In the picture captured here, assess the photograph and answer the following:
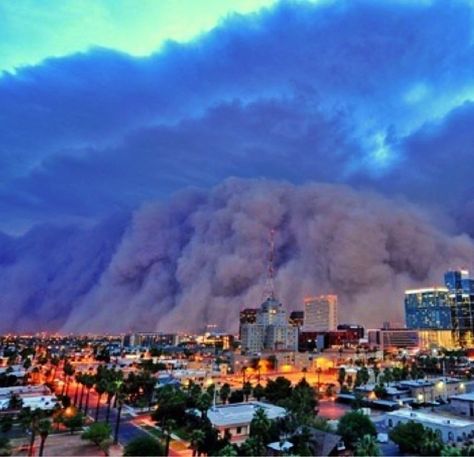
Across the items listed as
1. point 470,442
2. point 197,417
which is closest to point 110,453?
point 197,417

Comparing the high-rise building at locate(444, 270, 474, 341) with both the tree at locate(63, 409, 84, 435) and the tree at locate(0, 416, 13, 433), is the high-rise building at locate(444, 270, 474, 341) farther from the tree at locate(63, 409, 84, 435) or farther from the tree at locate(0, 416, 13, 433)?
the tree at locate(0, 416, 13, 433)

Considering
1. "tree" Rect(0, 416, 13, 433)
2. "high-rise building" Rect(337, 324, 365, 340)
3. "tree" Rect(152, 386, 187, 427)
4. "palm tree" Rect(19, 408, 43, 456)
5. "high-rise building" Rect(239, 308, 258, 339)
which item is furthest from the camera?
"high-rise building" Rect(337, 324, 365, 340)

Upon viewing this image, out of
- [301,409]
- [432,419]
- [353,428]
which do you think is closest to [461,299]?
[432,419]

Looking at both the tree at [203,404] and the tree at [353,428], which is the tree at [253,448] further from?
the tree at [203,404]

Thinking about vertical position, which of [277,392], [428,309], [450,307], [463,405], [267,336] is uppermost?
[450,307]

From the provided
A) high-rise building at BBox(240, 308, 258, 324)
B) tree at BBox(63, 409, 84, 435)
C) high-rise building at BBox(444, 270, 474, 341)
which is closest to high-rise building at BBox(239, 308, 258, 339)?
high-rise building at BBox(240, 308, 258, 324)

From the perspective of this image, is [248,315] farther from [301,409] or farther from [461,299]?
[301,409]

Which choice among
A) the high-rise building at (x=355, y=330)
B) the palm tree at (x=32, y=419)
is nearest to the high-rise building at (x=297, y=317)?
the high-rise building at (x=355, y=330)
